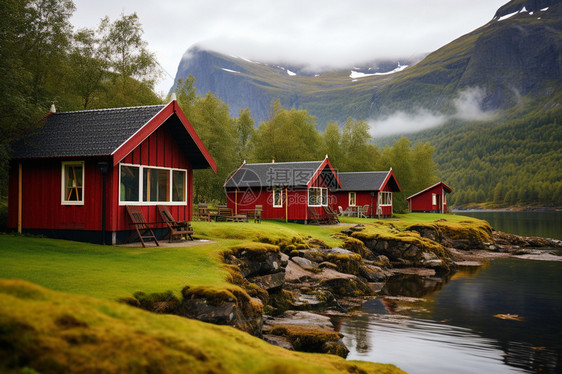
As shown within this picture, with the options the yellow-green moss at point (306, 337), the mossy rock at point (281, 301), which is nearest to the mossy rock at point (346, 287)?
the mossy rock at point (281, 301)

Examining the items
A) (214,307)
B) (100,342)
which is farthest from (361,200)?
(100,342)

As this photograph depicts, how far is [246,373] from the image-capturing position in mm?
4762

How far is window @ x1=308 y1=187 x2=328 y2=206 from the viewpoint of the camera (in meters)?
34.8

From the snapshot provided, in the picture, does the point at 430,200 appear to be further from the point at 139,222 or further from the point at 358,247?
the point at 139,222

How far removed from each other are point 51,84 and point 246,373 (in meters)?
27.8

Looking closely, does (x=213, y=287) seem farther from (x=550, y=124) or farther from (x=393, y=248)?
(x=550, y=124)

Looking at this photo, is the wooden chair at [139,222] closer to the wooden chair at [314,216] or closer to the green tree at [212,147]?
the wooden chair at [314,216]

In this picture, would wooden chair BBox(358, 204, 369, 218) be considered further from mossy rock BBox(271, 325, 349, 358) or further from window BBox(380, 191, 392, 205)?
mossy rock BBox(271, 325, 349, 358)

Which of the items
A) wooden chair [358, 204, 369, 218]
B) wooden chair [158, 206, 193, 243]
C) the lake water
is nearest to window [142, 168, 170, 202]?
wooden chair [158, 206, 193, 243]

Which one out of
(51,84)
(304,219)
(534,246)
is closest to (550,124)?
(534,246)

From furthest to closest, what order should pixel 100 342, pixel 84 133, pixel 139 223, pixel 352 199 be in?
1. pixel 352 199
2. pixel 84 133
3. pixel 139 223
4. pixel 100 342

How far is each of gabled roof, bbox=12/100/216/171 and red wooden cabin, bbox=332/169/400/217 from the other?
89.9 ft

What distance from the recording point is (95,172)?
16453mm

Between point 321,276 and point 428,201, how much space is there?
43148 mm
